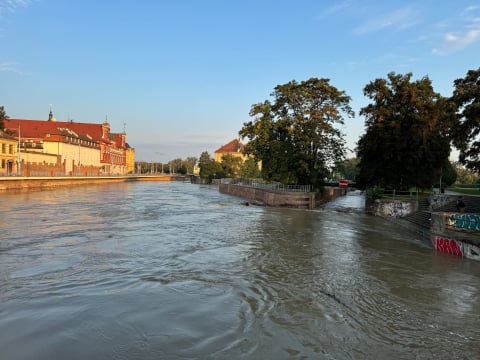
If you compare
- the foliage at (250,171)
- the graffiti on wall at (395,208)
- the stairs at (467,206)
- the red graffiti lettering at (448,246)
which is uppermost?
the foliage at (250,171)

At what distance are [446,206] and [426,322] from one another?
864 inches

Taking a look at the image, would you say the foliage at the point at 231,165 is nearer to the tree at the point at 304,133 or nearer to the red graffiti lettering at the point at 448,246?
the tree at the point at 304,133

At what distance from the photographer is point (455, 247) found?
18.0 metres

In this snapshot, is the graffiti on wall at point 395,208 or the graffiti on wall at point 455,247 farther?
the graffiti on wall at point 395,208

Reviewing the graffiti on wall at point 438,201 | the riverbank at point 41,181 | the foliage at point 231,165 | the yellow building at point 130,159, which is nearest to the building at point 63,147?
the riverbank at point 41,181

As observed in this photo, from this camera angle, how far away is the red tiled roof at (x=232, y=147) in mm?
169462

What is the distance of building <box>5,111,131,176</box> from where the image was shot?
266 ft

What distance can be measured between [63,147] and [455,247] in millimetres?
100125

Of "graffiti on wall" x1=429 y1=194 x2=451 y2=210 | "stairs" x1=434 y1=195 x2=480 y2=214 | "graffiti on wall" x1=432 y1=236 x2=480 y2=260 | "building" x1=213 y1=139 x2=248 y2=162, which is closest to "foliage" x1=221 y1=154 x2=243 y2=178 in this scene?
"building" x1=213 y1=139 x2=248 y2=162

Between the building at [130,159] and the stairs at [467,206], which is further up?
the building at [130,159]

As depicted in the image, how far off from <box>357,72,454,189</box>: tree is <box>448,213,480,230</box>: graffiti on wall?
16.7 m

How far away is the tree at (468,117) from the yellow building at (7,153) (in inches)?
2688

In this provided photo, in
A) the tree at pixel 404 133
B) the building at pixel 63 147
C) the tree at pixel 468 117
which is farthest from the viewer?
the building at pixel 63 147

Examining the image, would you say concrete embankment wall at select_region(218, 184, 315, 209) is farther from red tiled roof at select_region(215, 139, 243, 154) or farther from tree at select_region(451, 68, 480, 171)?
red tiled roof at select_region(215, 139, 243, 154)
